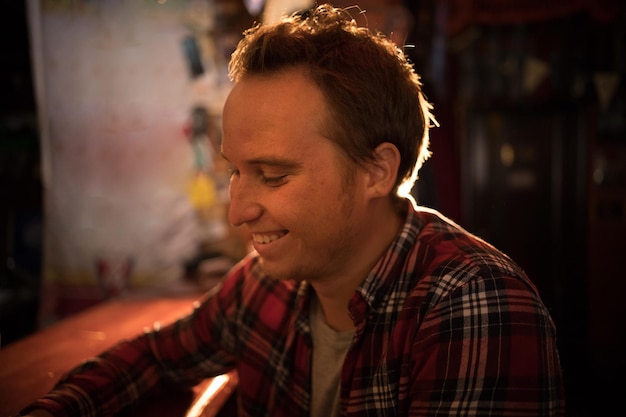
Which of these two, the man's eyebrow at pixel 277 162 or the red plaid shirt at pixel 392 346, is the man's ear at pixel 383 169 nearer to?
the red plaid shirt at pixel 392 346

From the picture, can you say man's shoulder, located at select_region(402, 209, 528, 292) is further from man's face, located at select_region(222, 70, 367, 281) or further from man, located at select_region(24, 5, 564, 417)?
man's face, located at select_region(222, 70, 367, 281)

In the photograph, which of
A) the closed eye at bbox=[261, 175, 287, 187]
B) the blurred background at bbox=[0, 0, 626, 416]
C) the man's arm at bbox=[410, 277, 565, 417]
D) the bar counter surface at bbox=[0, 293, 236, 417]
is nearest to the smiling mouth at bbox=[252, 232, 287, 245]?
the closed eye at bbox=[261, 175, 287, 187]

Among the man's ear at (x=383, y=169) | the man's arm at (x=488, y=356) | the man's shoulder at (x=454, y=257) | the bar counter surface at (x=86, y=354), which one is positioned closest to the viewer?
the man's arm at (x=488, y=356)

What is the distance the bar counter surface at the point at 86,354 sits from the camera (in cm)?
A: 152

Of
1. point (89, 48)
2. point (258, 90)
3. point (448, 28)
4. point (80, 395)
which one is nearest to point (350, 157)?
point (258, 90)

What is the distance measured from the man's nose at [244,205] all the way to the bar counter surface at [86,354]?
1.86 ft

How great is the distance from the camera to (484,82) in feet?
16.4

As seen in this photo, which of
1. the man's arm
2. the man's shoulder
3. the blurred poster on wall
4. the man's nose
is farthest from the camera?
the blurred poster on wall

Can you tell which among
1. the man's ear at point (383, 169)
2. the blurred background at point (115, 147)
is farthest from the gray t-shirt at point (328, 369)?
the blurred background at point (115, 147)

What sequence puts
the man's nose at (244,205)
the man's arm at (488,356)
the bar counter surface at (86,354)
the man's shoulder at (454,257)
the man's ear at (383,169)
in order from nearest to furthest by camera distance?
1. the man's arm at (488,356)
2. the man's shoulder at (454,257)
3. the man's nose at (244,205)
4. the man's ear at (383,169)
5. the bar counter surface at (86,354)

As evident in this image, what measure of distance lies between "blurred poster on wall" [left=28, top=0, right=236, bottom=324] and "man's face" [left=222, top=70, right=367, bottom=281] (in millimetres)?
1910

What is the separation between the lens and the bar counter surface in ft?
4.98

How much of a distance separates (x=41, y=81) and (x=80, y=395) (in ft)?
7.63

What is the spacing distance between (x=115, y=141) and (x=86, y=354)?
5.47ft
